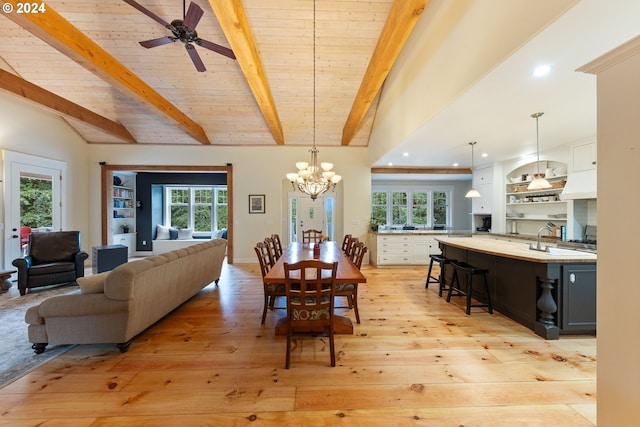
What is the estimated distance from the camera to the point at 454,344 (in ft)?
8.32

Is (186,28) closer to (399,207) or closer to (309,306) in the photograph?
(309,306)

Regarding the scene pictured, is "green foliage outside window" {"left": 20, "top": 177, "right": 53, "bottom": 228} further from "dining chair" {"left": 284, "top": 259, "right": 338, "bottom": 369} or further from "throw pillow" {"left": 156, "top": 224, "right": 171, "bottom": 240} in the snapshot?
"dining chair" {"left": 284, "top": 259, "right": 338, "bottom": 369}

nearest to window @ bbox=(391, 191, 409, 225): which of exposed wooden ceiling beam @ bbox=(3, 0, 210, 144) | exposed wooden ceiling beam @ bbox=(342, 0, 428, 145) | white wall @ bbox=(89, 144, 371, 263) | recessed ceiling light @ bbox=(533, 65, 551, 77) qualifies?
white wall @ bbox=(89, 144, 371, 263)

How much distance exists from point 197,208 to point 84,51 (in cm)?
580

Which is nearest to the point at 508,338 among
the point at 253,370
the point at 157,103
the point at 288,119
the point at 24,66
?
the point at 253,370

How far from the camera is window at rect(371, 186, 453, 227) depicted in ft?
28.9

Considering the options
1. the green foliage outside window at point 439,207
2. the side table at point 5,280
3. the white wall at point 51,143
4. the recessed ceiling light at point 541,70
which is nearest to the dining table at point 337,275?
the recessed ceiling light at point 541,70

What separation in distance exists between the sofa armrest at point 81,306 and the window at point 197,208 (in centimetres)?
614

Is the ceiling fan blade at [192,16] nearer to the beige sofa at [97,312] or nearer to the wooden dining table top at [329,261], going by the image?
the beige sofa at [97,312]

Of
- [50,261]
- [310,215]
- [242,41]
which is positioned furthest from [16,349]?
[310,215]

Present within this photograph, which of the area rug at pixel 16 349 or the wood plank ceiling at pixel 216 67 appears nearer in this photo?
the area rug at pixel 16 349

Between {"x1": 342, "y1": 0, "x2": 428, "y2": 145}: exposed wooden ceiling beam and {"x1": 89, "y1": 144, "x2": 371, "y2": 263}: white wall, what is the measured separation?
89.1 inches

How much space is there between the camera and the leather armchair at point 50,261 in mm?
3912

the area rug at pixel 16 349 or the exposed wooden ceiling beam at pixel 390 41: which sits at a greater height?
the exposed wooden ceiling beam at pixel 390 41
